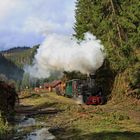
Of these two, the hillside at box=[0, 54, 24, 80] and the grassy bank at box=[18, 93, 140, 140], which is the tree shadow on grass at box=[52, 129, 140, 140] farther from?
the hillside at box=[0, 54, 24, 80]

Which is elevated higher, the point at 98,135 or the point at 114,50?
the point at 114,50

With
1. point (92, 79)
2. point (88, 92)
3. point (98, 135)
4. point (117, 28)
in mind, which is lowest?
point (98, 135)

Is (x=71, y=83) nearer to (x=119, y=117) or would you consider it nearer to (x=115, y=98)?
(x=115, y=98)

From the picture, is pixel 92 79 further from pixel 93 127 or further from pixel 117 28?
pixel 93 127

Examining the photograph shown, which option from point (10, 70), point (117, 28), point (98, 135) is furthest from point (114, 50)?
point (10, 70)

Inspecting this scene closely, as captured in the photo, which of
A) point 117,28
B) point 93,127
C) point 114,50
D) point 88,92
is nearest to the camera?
point 93,127

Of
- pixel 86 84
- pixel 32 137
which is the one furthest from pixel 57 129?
pixel 86 84

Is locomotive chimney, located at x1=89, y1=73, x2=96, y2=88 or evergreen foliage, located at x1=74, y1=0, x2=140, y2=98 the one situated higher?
evergreen foliage, located at x1=74, y1=0, x2=140, y2=98

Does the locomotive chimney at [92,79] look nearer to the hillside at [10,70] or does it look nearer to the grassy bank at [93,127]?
the grassy bank at [93,127]

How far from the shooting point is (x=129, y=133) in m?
23.4

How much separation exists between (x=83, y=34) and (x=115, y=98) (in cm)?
1247

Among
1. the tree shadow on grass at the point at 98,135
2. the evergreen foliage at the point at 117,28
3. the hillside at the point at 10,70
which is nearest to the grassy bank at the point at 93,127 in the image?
the tree shadow on grass at the point at 98,135

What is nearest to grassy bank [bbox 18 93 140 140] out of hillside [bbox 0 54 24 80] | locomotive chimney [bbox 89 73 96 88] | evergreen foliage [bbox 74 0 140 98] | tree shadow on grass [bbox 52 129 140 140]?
tree shadow on grass [bbox 52 129 140 140]

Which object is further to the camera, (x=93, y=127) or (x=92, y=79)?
(x=92, y=79)
